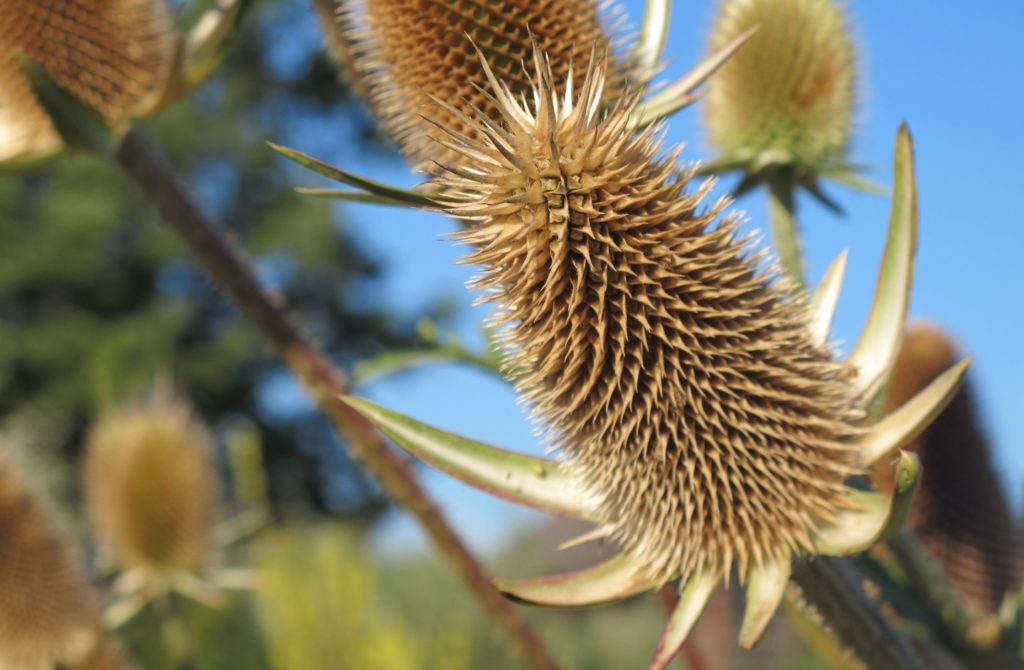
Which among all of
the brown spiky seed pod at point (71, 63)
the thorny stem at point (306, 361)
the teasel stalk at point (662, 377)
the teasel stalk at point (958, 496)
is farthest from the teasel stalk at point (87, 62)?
the teasel stalk at point (958, 496)

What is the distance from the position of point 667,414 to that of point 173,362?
17.6m

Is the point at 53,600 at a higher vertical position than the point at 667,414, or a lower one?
lower

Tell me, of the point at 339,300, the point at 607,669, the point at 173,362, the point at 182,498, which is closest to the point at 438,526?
the point at 182,498

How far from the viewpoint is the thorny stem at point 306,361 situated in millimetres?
1882

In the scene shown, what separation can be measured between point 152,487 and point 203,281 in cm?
1320

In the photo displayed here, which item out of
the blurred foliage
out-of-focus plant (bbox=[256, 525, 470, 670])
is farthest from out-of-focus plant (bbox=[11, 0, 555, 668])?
the blurred foliage

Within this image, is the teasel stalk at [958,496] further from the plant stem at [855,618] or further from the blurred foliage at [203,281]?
the blurred foliage at [203,281]

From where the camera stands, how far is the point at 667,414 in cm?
137

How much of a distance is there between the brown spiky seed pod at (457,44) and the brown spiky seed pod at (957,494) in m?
1.11

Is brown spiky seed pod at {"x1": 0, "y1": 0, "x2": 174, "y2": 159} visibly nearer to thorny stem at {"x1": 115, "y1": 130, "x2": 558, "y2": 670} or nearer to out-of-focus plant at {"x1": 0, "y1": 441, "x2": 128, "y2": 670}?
thorny stem at {"x1": 115, "y1": 130, "x2": 558, "y2": 670}

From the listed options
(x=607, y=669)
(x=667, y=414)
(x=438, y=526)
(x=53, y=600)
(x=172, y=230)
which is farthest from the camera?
(x=607, y=669)

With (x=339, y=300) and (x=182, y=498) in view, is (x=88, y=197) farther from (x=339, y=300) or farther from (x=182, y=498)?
(x=182, y=498)

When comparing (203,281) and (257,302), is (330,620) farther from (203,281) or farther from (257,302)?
(203,281)

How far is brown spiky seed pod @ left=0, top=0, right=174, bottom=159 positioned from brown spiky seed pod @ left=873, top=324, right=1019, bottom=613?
1.76 metres
